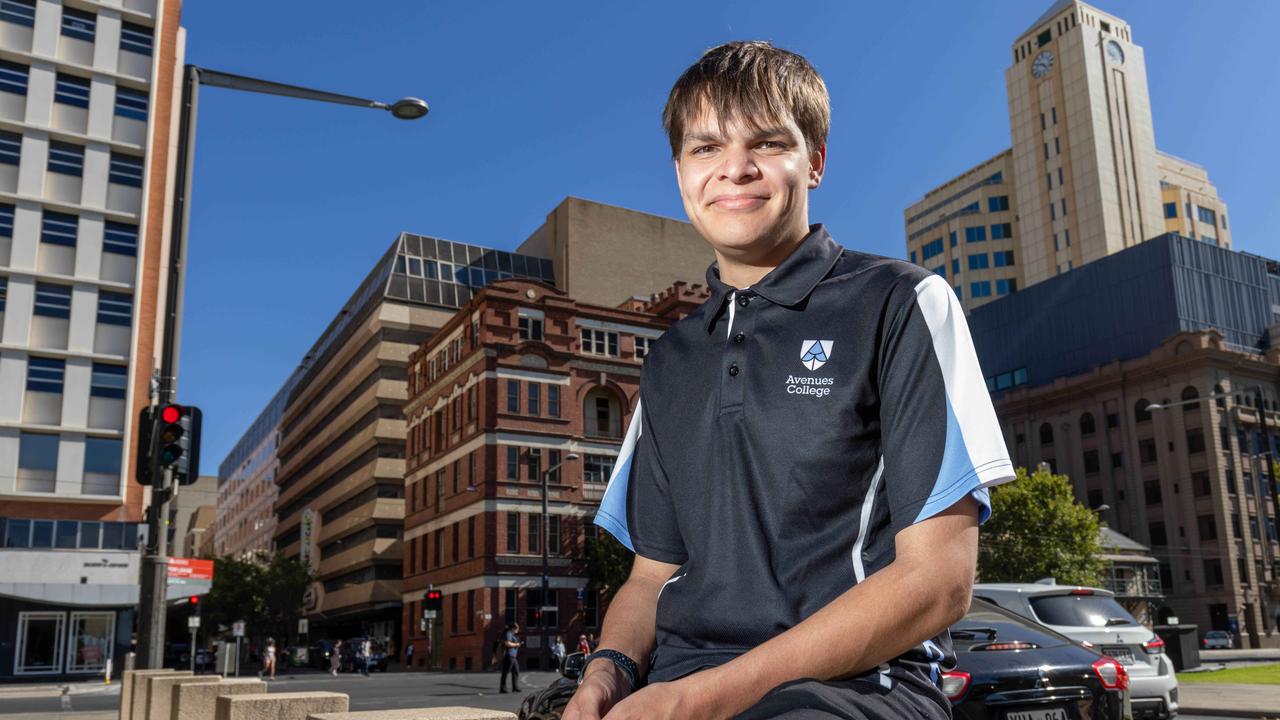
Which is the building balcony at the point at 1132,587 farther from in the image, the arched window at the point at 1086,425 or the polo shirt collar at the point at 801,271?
the polo shirt collar at the point at 801,271

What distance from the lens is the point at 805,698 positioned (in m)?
1.55

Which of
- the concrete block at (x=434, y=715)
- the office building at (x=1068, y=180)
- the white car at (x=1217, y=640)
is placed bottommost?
the white car at (x=1217, y=640)

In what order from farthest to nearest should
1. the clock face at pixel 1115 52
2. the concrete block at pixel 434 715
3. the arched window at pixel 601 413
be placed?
1. the clock face at pixel 1115 52
2. the arched window at pixel 601 413
3. the concrete block at pixel 434 715

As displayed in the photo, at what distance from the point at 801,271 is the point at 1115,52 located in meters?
109

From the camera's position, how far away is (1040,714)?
6.55 meters

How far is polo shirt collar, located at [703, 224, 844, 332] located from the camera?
191cm

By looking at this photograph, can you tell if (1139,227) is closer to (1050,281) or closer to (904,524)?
(1050,281)

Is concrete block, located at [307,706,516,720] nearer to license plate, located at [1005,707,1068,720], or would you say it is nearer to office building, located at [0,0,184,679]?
license plate, located at [1005,707,1068,720]

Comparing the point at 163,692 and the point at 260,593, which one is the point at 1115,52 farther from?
the point at 163,692

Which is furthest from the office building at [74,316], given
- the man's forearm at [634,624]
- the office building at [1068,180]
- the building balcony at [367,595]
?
the office building at [1068,180]

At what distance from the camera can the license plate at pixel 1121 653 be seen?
1062 centimetres

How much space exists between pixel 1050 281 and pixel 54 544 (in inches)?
2842

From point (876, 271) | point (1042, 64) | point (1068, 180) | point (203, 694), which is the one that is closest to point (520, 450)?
point (203, 694)

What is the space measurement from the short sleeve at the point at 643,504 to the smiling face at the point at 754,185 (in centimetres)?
44
